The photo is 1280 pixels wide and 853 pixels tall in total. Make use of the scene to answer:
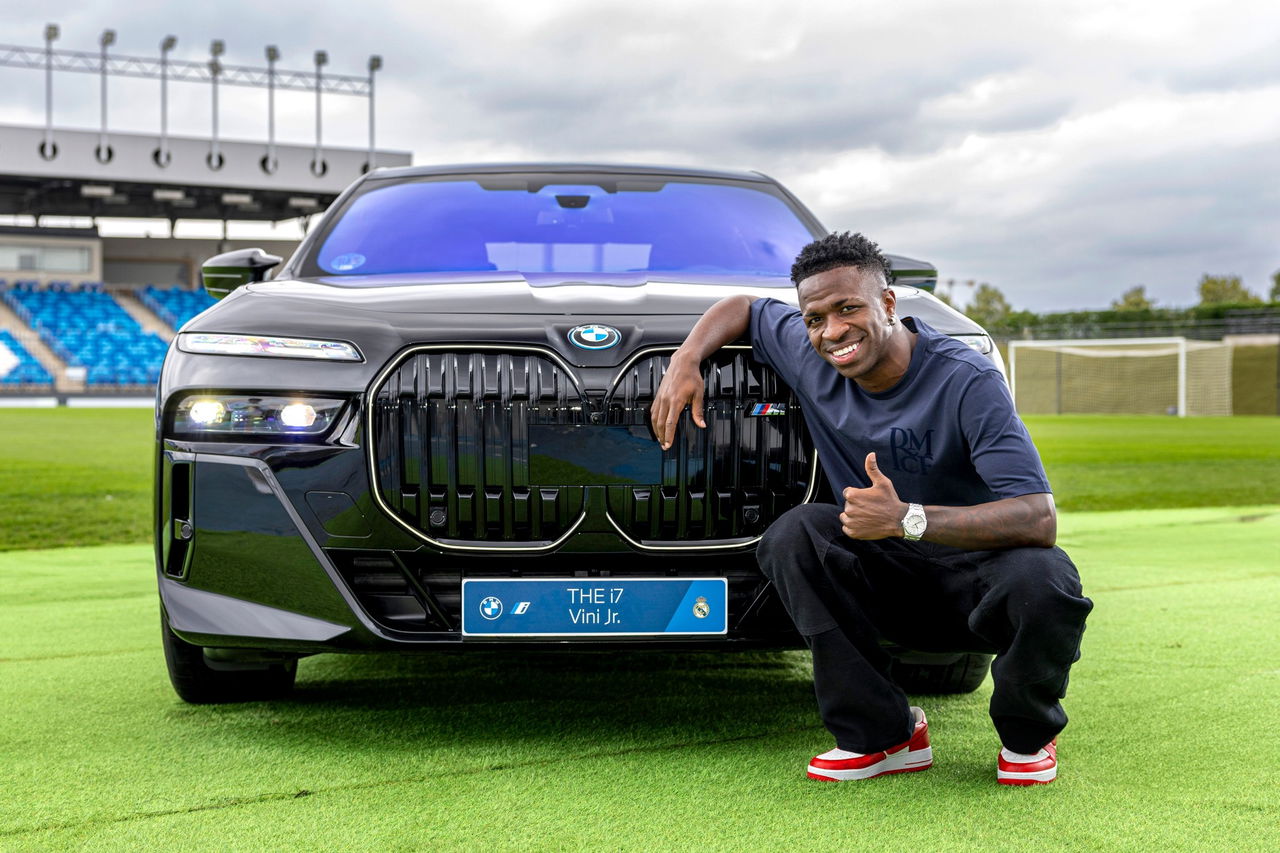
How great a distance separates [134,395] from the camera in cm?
4006

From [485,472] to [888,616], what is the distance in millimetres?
959

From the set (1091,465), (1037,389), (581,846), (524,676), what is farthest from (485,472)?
(1037,389)

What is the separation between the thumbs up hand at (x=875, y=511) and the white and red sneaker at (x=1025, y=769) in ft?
1.80

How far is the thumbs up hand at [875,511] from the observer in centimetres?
246

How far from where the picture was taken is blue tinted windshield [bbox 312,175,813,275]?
145 inches

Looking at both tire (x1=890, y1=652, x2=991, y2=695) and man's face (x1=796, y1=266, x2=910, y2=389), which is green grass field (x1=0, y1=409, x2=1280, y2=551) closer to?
tire (x1=890, y1=652, x2=991, y2=695)

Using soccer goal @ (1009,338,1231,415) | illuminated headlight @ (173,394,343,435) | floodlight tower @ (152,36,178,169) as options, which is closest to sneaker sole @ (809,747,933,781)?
illuminated headlight @ (173,394,343,435)

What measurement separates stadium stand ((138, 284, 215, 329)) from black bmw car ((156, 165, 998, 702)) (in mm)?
46817

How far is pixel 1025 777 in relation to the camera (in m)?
2.53

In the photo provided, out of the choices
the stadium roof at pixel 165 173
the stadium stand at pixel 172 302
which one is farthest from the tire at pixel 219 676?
the stadium stand at pixel 172 302

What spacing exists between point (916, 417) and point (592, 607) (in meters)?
0.82

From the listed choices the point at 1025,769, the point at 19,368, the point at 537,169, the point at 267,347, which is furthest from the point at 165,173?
the point at 1025,769

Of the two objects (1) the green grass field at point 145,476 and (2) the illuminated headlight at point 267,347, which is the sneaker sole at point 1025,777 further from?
(1) the green grass field at point 145,476

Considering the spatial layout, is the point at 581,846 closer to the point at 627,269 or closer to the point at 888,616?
the point at 888,616
